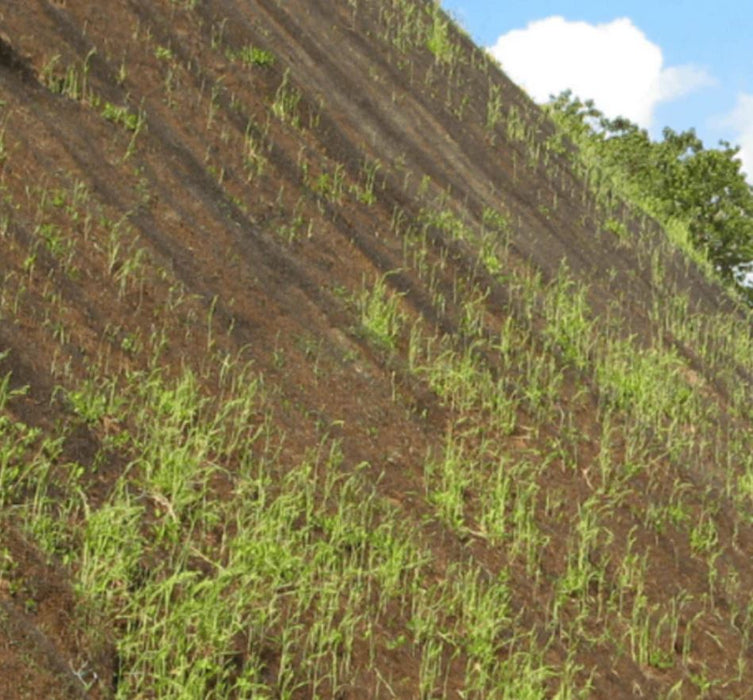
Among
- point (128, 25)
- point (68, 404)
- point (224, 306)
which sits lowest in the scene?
point (68, 404)

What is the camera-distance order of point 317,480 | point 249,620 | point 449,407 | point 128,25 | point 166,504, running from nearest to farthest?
point 249,620, point 166,504, point 317,480, point 449,407, point 128,25

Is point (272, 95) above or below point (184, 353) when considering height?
above

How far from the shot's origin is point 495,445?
10305 mm

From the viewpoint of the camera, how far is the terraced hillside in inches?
265

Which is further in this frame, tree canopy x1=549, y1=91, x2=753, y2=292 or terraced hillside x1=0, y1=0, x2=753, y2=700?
tree canopy x1=549, y1=91, x2=753, y2=292

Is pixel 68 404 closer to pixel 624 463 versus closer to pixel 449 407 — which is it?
pixel 449 407

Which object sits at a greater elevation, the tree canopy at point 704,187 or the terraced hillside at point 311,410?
the tree canopy at point 704,187

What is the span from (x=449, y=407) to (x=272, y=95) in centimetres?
475

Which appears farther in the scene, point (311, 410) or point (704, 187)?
point (704, 187)

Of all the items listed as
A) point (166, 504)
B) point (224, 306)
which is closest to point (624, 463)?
point (224, 306)

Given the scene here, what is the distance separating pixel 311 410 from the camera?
363 inches

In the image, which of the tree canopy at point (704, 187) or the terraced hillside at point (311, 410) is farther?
the tree canopy at point (704, 187)

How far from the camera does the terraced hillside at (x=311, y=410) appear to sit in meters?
6.74

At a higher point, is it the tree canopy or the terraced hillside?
the tree canopy
